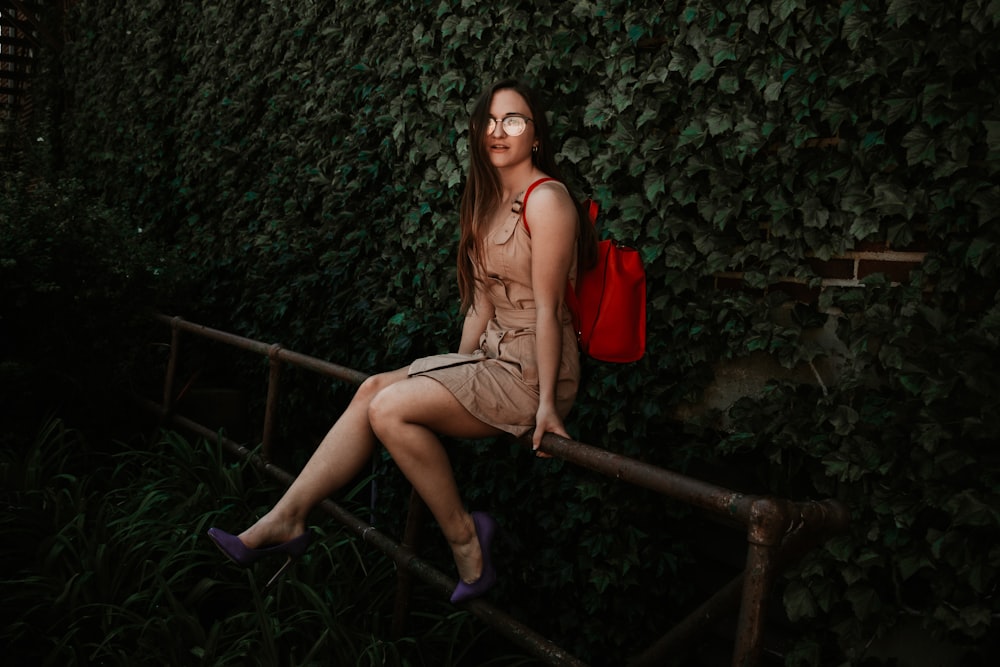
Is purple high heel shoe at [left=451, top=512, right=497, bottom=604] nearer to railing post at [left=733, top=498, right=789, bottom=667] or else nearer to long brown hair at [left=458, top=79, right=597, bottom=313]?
long brown hair at [left=458, top=79, right=597, bottom=313]

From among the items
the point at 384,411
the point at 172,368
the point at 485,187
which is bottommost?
the point at 172,368

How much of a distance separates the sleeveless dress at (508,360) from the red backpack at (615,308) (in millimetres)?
82

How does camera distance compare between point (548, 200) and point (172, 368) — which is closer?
point (548, 200)

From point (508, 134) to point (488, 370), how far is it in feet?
2.24

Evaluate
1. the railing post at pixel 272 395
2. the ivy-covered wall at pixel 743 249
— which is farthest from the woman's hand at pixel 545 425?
the railing post at pixel 272 395

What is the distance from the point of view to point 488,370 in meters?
2.44

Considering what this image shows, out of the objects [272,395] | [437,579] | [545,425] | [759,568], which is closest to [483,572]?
[437,579]

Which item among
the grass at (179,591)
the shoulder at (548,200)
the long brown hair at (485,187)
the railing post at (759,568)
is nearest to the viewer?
the railing post at (759,568)

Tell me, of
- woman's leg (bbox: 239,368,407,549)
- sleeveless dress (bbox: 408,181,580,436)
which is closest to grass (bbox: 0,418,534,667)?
woman's leg (bbox: 239,368,407,549)

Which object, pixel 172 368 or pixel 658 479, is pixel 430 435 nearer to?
pixel 658 479

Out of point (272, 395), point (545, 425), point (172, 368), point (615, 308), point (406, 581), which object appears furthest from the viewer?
point (172, 368)

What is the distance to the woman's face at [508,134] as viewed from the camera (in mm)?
2449

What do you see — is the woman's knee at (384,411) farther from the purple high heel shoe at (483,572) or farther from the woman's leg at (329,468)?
the purple high heel shoe at (483,572)

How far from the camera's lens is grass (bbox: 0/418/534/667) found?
2.66 meters
